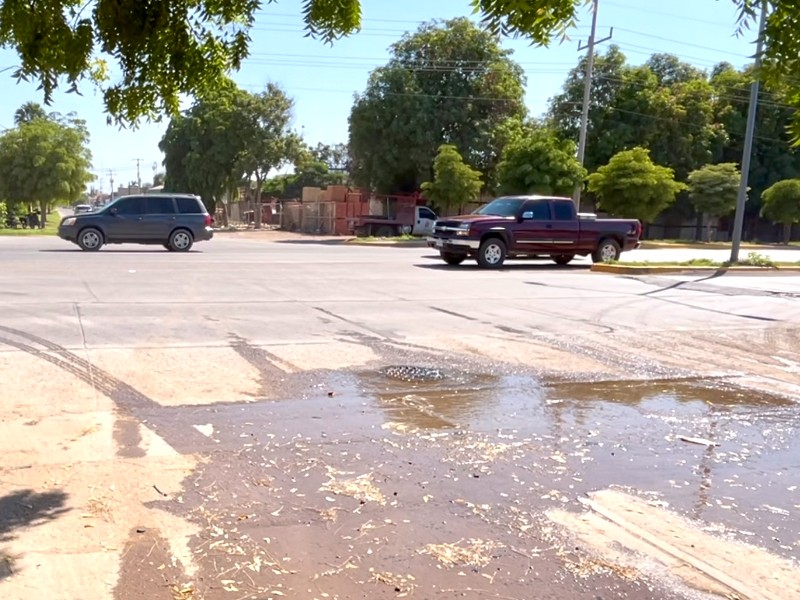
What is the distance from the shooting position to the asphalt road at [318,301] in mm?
10359

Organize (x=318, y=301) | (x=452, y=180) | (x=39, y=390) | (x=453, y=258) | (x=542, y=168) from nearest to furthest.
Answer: (x=39, y=390), (x=318, y=301), (x=453, y=258), (x=542, y=168), (x=452, y=180)

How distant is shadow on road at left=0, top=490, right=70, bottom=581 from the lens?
4.21 meters

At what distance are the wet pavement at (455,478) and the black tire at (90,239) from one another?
17.2 meters

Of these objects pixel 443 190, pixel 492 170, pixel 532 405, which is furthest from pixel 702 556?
pixel 492 170

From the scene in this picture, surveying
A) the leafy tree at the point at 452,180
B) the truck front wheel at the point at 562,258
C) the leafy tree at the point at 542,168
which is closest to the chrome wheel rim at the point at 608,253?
the truck front wheel at the point at 562,258

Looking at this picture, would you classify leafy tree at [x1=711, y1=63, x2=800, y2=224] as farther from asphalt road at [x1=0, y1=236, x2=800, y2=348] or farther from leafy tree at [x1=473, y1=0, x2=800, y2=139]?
leafy tree at [x1=473, y1=0, x2=800, y2=139]

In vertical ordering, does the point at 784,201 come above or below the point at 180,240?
above

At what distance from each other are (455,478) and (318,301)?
319 inches

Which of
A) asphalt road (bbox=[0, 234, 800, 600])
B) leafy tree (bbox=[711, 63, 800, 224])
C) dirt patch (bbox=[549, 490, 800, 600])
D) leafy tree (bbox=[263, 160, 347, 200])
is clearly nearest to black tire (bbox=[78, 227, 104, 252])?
asphalt road (bbox=[0, 234, 800, 600])

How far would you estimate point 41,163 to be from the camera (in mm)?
45875

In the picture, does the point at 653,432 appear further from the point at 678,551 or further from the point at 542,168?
the point at 542,168

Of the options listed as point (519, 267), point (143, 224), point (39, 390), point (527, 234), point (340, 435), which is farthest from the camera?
point (143, 224)

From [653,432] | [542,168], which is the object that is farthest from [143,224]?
[542,168]

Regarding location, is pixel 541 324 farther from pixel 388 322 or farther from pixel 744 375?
pixel 744 375
